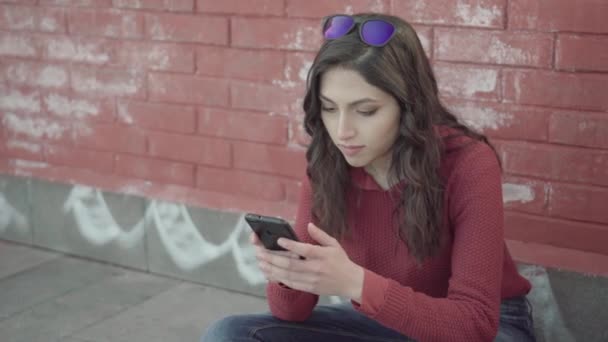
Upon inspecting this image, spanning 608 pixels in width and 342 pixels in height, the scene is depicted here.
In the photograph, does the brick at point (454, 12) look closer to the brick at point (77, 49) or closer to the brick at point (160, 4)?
the brick at point (160, 4)

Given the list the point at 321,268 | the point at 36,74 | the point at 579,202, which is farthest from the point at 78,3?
the point at 321,268

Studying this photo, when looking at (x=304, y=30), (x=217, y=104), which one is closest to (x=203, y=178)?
(x=217, y=104)

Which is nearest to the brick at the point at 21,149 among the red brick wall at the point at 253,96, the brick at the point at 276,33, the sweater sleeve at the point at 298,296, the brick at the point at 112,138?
the red brick wall at the point at 253,96

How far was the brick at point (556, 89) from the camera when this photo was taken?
3.02 m

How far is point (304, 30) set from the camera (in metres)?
3.63

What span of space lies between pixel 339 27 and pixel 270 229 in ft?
1.81

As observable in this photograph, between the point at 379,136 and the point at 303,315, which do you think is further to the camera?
the point at 303,315

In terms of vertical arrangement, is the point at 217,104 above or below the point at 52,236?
above

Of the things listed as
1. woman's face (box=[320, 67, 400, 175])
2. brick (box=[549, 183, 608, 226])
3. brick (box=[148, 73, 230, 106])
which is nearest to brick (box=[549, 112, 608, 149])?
brick (box=[549, 183, 608, 226])

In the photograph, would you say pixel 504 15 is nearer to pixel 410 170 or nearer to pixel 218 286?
pixel 410 170

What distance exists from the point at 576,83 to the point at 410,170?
0.94 metres

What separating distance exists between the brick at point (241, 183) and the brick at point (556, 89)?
111 cm

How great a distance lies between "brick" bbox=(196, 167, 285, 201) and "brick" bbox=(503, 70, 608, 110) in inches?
43.9

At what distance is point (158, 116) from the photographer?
414 cm
